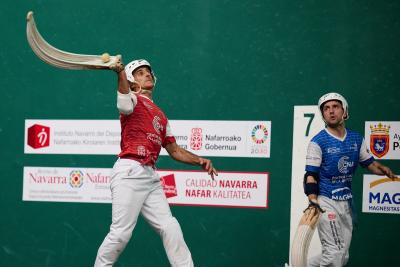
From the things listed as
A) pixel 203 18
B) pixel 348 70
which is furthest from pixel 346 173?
pixel 203 18

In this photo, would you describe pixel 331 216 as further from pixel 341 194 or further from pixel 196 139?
pixel 196 139

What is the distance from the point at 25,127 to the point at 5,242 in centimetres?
109

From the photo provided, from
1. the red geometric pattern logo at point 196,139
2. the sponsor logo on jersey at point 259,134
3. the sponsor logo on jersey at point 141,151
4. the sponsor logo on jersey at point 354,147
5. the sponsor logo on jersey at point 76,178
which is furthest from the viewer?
the sponsor logo on jersey at point 76,178

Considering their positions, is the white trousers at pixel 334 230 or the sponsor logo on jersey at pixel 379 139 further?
the sponsor logo on jersey at pixel 379 139

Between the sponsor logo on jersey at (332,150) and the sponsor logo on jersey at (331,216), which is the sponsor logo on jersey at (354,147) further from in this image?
the sponsor logo on jersey at (331,216)

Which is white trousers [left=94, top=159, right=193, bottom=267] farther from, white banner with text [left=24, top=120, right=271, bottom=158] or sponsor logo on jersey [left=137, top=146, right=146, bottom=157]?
white banner with text [left=24, top=120, right=271, bottom=158]

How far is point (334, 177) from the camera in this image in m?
4.55

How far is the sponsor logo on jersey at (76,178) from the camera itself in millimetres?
5848

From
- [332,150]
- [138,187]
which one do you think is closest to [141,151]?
[138,187]

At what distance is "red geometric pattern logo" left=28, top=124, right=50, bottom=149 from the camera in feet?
19.4

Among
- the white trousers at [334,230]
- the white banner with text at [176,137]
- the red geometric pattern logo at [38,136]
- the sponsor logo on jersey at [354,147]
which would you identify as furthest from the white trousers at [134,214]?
the red geometric pattern logo at [38,136]

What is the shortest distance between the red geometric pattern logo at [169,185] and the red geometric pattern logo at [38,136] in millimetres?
1153

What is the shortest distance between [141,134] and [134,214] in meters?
0.52

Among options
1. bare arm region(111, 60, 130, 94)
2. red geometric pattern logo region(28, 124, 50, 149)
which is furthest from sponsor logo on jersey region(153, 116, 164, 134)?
red geometric pattern logo region(28, 124, 50, 149)
